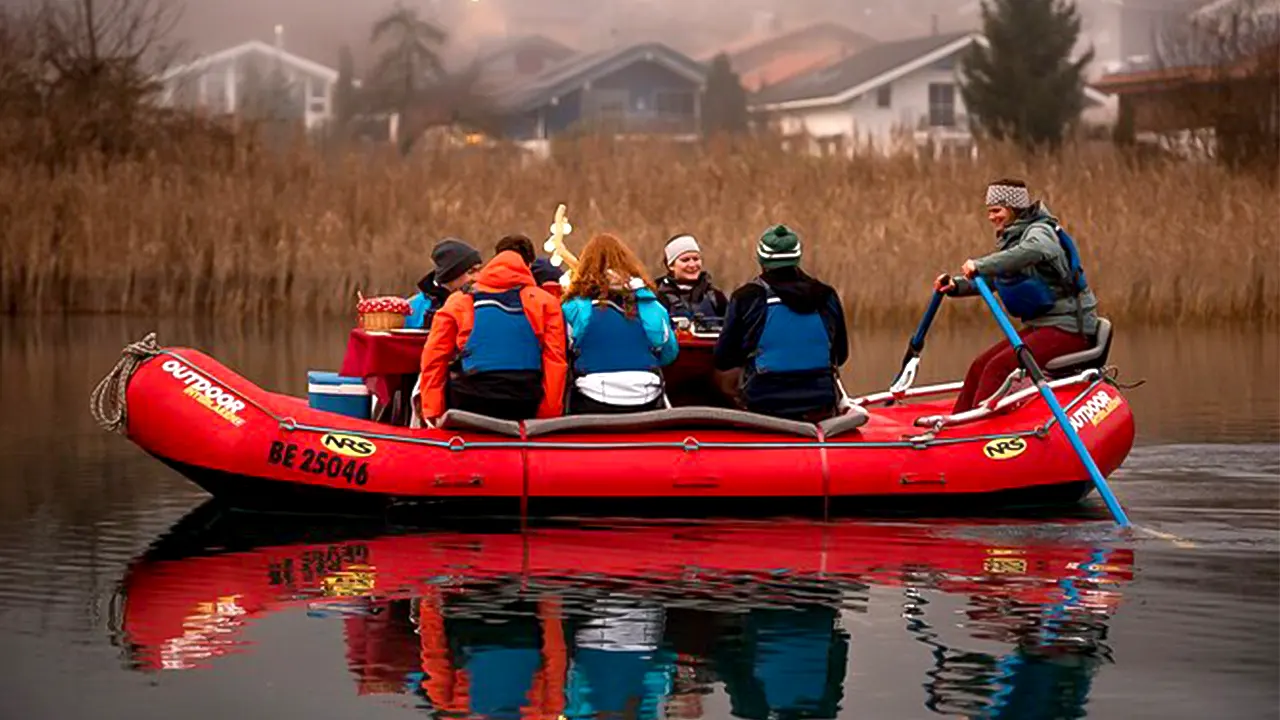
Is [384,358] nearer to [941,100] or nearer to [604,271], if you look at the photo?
[604,271]

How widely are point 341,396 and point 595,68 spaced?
54.5m

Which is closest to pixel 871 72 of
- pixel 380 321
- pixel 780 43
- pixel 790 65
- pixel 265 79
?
pixel 790 65

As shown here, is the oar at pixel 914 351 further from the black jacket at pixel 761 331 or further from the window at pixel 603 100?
the window at pixel 603 100

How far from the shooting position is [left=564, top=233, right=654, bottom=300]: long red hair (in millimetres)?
12789

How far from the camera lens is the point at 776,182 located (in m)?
30.3

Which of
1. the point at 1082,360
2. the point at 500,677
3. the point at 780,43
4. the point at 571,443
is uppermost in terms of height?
the point at 780,43

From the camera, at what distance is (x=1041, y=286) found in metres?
13.6

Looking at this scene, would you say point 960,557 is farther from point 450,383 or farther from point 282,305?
point 282,305

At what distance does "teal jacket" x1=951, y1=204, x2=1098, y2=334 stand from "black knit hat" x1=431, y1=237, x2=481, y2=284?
2.65m

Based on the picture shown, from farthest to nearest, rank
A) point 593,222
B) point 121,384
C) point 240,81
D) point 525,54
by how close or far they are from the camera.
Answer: point 525,54 < point 240,81 < point 593,222 < point 121,384

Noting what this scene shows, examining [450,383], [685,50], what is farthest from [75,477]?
[685,50]

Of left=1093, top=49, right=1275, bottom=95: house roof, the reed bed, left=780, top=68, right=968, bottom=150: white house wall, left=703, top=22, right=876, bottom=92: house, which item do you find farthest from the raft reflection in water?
left=780, top=68, right=968, bottom=150: white house wall

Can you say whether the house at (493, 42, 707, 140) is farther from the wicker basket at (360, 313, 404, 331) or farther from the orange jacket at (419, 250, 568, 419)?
the orange jacket at (419, 250, 568, 419)

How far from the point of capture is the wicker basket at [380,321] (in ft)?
43.1
